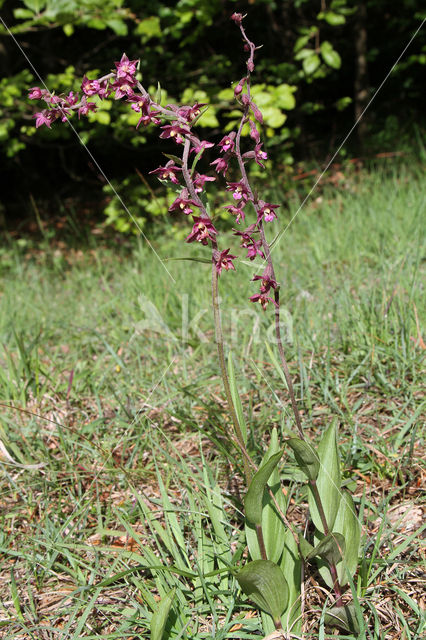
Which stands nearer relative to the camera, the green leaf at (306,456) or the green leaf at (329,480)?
the green leaf at (306,456)

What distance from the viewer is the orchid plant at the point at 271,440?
1.06 metres

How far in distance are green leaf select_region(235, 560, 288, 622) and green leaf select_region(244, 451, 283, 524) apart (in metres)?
0.10

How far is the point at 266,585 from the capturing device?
1103 mm

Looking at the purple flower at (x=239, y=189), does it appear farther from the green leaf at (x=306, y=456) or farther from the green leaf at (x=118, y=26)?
the green leaf at (x=118, y=26)

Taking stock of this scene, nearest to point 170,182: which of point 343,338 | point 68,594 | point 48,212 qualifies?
point 68,594

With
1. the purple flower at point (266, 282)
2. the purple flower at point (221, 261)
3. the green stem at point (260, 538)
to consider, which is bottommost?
the green stem at point (260, 538)

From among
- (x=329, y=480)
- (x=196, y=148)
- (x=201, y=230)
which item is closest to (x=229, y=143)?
(x=196, y=148)

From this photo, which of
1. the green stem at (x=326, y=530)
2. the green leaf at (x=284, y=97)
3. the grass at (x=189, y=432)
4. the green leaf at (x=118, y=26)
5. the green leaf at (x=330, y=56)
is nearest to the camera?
the green stem at (x=326, y=530)

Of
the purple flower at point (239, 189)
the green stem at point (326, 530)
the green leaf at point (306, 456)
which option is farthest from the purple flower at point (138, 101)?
the green stem at point (326, 530)

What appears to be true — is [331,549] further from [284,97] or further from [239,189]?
[284,97]

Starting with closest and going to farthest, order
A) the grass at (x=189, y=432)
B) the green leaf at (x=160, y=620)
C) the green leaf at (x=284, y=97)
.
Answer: the green leaf at (x=160, y=620) < the grass at (x=189, y=432) < the green leaf at (x=284, y=97)

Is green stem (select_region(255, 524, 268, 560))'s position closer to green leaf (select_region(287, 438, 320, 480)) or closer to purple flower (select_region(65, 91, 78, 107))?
green leaf (select_region(287, 438, 320, 480))

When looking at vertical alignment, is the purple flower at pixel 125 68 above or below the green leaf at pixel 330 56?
above

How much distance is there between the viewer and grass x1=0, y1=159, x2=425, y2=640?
1.26m
